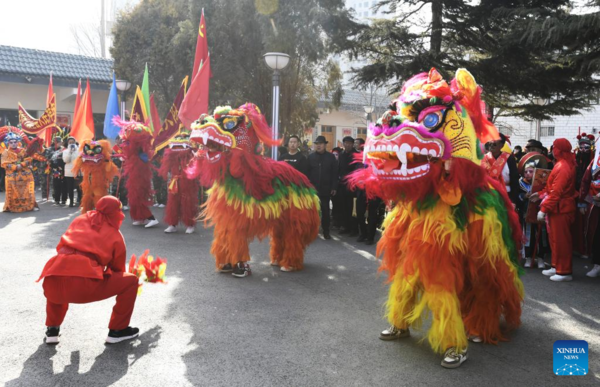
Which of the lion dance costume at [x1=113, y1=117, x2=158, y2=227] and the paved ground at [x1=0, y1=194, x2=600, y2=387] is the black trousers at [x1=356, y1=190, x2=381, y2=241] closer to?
the paved ground at [x1=0, y1=194, x2=600, y2=387]

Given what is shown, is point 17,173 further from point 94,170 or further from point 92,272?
point 92,272

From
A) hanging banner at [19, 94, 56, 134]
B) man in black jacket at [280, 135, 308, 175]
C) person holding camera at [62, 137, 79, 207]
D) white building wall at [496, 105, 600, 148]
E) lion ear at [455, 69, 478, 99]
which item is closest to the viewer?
lion ear at [455, 69, 478, 99]

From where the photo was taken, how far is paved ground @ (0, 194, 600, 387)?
3422mm

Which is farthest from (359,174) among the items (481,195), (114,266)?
(114,266)

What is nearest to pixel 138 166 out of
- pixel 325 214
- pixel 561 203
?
pixel 325 214

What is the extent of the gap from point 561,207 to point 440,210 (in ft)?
10.5

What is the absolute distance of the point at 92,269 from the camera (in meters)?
3.57

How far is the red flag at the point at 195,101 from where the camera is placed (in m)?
7.60

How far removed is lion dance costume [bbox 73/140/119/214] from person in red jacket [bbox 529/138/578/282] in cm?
809

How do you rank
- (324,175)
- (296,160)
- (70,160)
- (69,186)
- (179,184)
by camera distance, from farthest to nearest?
(69,186) → (70,160) → (179,184) → (324,175) → (296,160)

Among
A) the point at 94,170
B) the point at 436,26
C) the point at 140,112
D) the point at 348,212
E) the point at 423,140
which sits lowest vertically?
the point at 348,212

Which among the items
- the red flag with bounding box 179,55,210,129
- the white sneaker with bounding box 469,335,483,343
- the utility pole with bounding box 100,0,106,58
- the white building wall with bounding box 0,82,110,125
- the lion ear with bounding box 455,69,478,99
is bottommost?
the white sneaker with bounding box 469,335,483,343

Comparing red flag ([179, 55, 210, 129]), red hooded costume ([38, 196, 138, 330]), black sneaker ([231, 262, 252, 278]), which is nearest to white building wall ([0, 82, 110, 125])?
red flag ([179, 55, 210, 129])

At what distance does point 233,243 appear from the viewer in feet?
19.3
